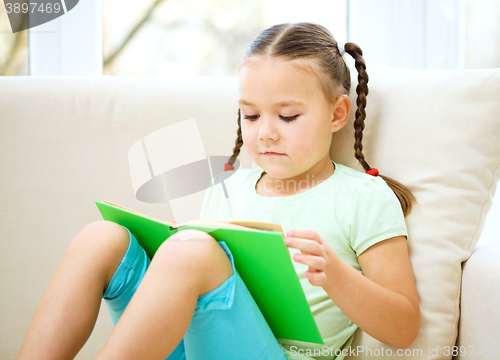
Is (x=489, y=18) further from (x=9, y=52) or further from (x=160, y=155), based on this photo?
(x=9, y=52)

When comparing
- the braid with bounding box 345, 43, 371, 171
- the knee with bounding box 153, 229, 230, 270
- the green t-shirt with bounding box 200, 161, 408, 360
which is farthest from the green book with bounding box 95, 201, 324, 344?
the braid with bounding box 345, 43, 371, 171

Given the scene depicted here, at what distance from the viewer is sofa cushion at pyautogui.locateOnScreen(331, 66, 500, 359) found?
2.46 ft

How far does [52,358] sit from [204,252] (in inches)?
10.6

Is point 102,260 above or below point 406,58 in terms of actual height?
below

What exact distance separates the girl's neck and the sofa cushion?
0.13m

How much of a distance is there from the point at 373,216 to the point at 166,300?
1.34 ft

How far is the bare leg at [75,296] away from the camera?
0.61m

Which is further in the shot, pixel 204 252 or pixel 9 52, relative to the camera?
pixel 9 52

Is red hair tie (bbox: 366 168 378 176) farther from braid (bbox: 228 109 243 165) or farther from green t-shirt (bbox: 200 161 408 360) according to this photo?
braid (bbox: 228 109 243 165)

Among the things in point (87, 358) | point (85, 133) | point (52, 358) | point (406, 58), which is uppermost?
point (406, 58)

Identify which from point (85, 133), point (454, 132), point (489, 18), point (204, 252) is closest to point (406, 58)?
point (489, 18)

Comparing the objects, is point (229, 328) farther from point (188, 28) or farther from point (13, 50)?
point (13, 50)

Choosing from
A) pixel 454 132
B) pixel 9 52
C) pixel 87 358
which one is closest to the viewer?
pixel 454 132

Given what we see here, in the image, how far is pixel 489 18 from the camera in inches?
52.9
